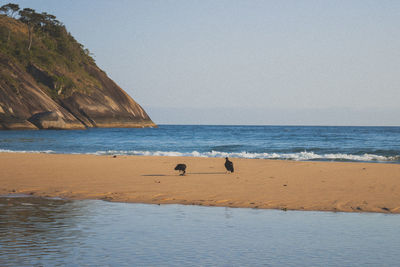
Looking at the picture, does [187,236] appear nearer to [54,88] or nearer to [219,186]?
[219,186]

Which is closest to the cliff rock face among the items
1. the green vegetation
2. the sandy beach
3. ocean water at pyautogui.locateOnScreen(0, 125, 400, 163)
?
the green vegetation

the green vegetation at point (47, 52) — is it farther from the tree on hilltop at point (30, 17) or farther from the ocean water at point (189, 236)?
the ocean water at point (189, 236)

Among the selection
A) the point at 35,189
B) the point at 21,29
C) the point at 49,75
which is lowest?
the point at 35,189

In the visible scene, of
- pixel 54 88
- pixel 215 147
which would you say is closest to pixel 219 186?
pixel 215 147

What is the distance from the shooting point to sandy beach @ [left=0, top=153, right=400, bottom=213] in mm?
11852

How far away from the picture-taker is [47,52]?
111m

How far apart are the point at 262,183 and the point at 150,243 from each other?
9041mm

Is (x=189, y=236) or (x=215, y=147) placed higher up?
(x=189, y=236)

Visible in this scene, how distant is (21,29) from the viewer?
115 m

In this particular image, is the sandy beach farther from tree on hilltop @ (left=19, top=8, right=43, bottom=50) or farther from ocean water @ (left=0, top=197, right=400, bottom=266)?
tree on hilltop @ (left=19, top=8, right=43, bottom=50)

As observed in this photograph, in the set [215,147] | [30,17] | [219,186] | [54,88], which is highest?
[30,17]

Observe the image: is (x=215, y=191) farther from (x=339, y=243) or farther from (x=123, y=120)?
(x=123, y=120)

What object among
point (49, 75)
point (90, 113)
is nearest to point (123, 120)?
point (90, 113)

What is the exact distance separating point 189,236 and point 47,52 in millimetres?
112479
